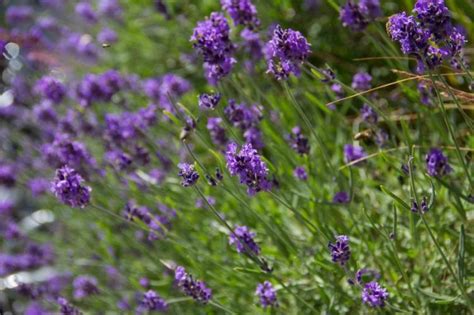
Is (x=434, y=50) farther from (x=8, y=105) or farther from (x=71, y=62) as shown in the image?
(x=71, y=62)

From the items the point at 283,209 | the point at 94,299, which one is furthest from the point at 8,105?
the point at 283,209

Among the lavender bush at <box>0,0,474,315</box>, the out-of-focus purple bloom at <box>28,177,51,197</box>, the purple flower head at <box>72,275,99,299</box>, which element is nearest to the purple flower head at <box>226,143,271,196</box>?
the lavender bush at <box>0,0,474,315</box>

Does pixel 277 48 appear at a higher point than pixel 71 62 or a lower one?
lower

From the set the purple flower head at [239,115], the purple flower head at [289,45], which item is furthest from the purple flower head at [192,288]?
the purple flower head at [289,45]

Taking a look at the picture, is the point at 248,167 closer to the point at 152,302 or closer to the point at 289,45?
the point at 289,45

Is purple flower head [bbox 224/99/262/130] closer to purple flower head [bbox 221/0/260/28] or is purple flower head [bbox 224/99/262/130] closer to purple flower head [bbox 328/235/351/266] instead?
purple flower head [bbox 221/0/260/28]

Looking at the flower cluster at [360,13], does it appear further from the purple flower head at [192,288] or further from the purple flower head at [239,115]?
the purple flower head at [192,288]

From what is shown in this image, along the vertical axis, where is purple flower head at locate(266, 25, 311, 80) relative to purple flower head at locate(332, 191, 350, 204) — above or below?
above
